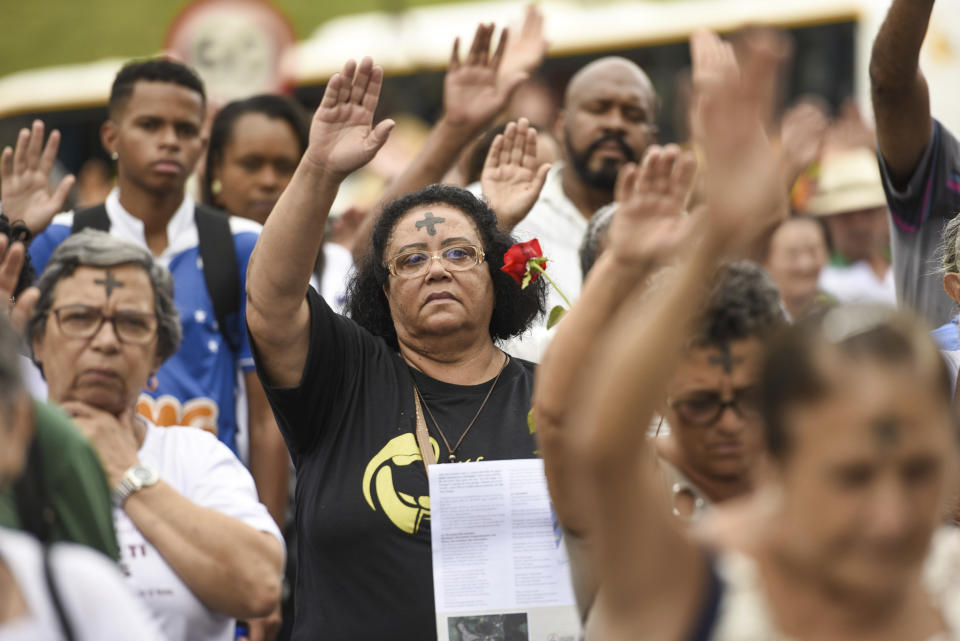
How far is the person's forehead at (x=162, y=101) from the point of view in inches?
203

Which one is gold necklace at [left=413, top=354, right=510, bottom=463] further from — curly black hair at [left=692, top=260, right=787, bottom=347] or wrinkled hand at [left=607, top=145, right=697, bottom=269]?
wrinkled hand at [left=607, top=145, right=697, bottom=269]

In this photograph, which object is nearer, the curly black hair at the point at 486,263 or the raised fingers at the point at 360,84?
the raised fingers at the point at 360,84

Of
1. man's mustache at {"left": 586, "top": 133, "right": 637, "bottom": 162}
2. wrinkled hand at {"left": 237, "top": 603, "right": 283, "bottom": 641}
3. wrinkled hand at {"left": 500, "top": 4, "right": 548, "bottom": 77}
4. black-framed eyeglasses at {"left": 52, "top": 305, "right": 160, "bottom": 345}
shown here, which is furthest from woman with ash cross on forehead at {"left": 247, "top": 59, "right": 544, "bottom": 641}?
man's mustache at {"left": 586, "top": 133, "right": 637, "bottom": 162}

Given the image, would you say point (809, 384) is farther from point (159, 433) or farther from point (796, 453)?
point (159, 433)

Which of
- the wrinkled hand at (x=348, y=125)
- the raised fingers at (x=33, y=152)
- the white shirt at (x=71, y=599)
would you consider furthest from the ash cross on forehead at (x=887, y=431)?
the raised fingers at (x=33, y=152)

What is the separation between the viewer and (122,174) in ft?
16.7

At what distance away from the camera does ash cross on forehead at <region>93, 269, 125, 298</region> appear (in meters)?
3.73

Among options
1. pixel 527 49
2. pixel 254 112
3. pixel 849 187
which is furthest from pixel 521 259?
pixel 849 187

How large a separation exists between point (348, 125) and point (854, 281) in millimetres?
4811

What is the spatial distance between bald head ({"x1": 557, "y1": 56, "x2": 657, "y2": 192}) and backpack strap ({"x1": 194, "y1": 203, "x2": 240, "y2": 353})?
5.65ft

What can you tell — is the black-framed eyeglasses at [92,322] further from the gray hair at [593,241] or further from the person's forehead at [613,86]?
the person's forehead at [613,86]

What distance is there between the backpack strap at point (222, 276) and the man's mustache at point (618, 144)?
177cm

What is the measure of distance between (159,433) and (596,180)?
2.71 meters

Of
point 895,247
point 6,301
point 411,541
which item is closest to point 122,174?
point 6,301
